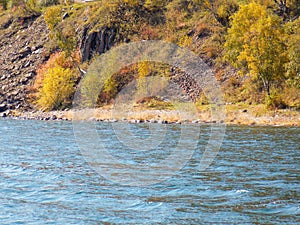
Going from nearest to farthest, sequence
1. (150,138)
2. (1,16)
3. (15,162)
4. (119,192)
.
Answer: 1. (119,192)
2. (15,162)
3. (150,138)
4. (1,16)

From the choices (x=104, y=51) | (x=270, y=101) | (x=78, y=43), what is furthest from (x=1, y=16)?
(x=270, y=101)

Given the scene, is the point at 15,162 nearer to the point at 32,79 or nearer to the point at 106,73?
the point at 106,73

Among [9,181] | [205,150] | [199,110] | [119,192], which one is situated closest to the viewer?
[119,192]

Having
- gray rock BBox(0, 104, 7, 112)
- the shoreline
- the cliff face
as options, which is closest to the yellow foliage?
the shoreline

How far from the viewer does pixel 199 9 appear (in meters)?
76.8

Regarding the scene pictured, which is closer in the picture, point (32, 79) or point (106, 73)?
point (106, 73)

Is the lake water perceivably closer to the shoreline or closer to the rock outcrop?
the shoreline

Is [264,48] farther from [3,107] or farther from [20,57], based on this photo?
[20,57]

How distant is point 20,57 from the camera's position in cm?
8394

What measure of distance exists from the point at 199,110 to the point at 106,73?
16.9m

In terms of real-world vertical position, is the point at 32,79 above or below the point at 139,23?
below

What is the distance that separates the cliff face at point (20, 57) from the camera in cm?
7362

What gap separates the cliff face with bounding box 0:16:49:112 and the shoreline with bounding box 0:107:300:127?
614cm

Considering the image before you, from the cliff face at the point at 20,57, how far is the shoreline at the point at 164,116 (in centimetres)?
614
